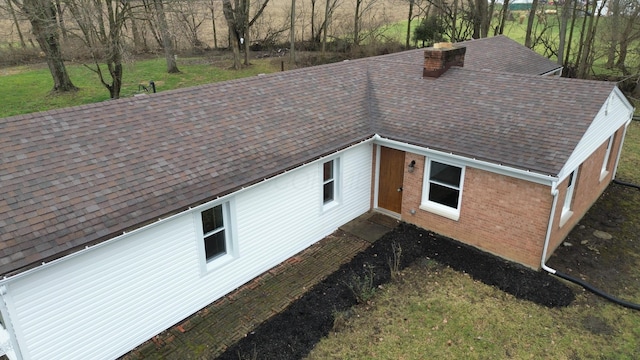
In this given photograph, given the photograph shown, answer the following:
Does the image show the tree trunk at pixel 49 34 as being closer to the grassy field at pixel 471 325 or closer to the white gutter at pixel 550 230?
the grassy field at pixel 471 325

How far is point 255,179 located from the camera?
31.5 ft

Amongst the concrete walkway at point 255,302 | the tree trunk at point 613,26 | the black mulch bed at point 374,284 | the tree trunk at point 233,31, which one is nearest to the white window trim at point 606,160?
the black mulch bed at point 374,284

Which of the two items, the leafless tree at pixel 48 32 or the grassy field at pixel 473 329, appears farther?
the leafless tree at pixel 48 32

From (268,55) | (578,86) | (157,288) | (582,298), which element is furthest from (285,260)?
(268,55)

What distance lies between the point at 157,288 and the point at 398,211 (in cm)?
764

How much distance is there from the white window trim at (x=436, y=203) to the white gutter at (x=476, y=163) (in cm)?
21

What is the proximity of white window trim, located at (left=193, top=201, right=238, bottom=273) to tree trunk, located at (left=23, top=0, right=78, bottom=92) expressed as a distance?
45.8ft

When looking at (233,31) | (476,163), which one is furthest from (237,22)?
(476,163)

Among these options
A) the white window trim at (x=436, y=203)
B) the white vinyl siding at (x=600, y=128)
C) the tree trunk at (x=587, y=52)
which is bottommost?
the white window trim at (x=436, y=203)

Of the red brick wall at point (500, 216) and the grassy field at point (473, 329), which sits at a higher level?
the red brick wall at point (500, 216)

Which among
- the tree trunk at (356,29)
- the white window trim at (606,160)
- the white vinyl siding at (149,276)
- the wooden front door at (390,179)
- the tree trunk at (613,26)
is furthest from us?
the tree trunk at (356,29)

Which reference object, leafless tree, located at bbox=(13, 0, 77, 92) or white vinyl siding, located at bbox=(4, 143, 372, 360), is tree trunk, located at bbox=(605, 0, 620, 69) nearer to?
white vinyl siding, located at bbox=(4, 143, 372, 360)

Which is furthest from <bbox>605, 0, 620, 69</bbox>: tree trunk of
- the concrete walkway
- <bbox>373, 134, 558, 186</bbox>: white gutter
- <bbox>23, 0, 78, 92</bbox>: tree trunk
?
<bbox>23, 0, 78, 92</bbox>: tree trunk

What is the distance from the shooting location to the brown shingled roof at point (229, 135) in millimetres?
7344
